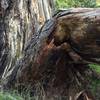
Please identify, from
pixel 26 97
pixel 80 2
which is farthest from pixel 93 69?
pixel 80 2

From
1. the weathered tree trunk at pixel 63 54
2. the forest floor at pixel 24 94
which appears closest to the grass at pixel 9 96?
the forest floor at pixel 24 94

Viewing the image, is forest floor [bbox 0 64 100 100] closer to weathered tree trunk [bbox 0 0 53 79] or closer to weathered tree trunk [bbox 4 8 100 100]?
weathered tree trunk [bbox 4 8 100 100]

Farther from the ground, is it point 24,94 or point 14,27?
point 14,27

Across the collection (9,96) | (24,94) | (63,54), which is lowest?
(24,94)

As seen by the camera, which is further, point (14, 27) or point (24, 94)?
point (14, 27)

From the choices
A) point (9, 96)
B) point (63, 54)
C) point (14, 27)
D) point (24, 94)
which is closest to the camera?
point (63, 54)

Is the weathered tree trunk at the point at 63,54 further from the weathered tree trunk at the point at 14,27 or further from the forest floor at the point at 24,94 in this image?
the weathered tree trunk at the point at 14,27

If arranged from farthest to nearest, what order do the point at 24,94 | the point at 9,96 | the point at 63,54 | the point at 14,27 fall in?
the point at 14,27, the point at 24,94, the point at 9,96, the point at 63,54

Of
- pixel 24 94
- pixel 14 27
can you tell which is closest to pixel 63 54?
pixel 24 94

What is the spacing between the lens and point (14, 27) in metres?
6.64

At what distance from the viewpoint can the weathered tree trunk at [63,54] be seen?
4.74m

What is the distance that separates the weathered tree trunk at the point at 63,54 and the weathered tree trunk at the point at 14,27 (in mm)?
822

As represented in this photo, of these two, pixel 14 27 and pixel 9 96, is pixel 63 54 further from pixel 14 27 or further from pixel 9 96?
pixel 14 27

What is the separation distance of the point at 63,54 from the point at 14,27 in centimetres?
172
